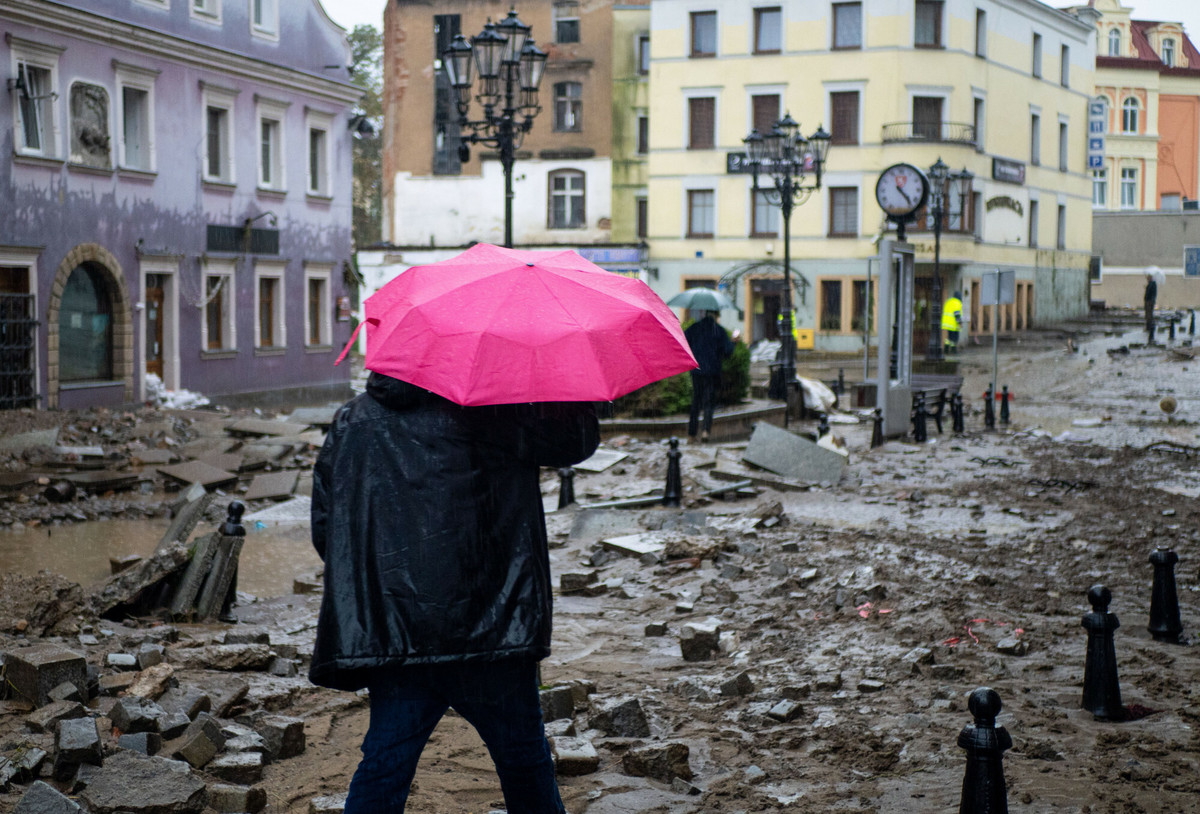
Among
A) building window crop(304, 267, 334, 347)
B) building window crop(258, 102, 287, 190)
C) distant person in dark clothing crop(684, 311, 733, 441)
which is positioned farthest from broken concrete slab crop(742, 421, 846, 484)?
building window crop(304, 267, 334, 347)

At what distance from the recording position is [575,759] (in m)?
5.09

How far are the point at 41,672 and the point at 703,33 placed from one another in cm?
4237

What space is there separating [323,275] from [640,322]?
1093 inches

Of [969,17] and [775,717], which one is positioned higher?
[969,17]

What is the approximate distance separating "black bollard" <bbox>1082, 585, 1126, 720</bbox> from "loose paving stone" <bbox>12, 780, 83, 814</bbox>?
4.36m

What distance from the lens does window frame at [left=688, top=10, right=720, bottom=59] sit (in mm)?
44406

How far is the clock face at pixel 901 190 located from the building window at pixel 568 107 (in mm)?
29177

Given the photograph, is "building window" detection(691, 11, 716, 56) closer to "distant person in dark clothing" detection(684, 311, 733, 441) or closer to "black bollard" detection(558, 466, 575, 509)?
"distant person in dark clothing" detection(684, 311, 733, 441)

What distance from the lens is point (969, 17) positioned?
1719 inches

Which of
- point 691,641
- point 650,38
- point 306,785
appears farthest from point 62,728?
point 650,38

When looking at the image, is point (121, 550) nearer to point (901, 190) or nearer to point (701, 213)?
point (901, 190)

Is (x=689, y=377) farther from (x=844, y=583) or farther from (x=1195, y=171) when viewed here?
(x=1195, y=171)

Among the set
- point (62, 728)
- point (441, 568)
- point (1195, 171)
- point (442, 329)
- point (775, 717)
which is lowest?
point (775, 717)

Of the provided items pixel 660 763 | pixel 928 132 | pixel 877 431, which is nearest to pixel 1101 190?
pixel 928 132
